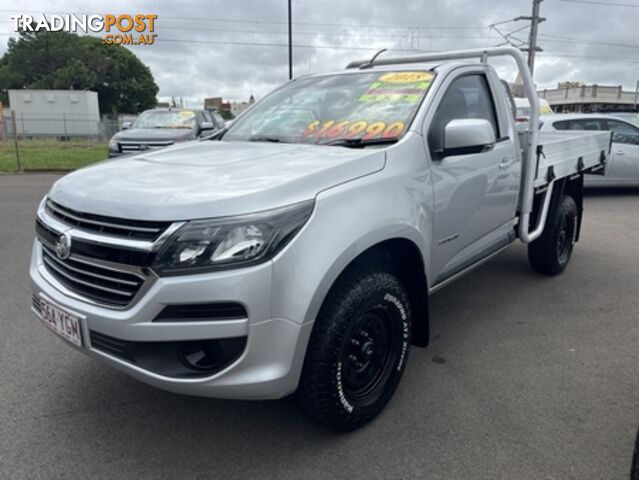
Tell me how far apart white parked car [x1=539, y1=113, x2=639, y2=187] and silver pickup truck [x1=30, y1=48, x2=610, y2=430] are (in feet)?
24.1

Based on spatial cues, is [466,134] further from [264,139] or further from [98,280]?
[98,280]

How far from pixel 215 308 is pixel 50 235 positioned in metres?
1.06

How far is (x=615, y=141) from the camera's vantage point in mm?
10117

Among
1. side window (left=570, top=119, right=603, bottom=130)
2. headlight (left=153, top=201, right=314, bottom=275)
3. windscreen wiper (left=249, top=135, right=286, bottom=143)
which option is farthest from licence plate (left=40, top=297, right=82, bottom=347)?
Answer: side window (left=570, top=119, right=603, bottom=130)

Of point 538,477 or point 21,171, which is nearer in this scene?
point 538,477

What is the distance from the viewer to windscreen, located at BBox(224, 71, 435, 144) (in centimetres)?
299

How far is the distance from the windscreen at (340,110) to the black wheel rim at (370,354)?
38.8 inches

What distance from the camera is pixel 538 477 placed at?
7.45ft

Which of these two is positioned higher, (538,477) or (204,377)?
(204,377)

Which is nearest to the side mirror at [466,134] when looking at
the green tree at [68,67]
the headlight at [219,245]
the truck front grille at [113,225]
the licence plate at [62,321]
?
the headlight at [219,245]

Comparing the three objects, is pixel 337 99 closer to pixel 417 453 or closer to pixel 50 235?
pixel 50 235

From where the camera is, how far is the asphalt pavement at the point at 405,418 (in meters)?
2.36

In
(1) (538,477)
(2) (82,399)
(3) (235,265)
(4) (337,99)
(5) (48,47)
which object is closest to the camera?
(3) (235,265)

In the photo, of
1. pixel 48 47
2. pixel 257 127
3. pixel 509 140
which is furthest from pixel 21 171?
pixel 48 47
